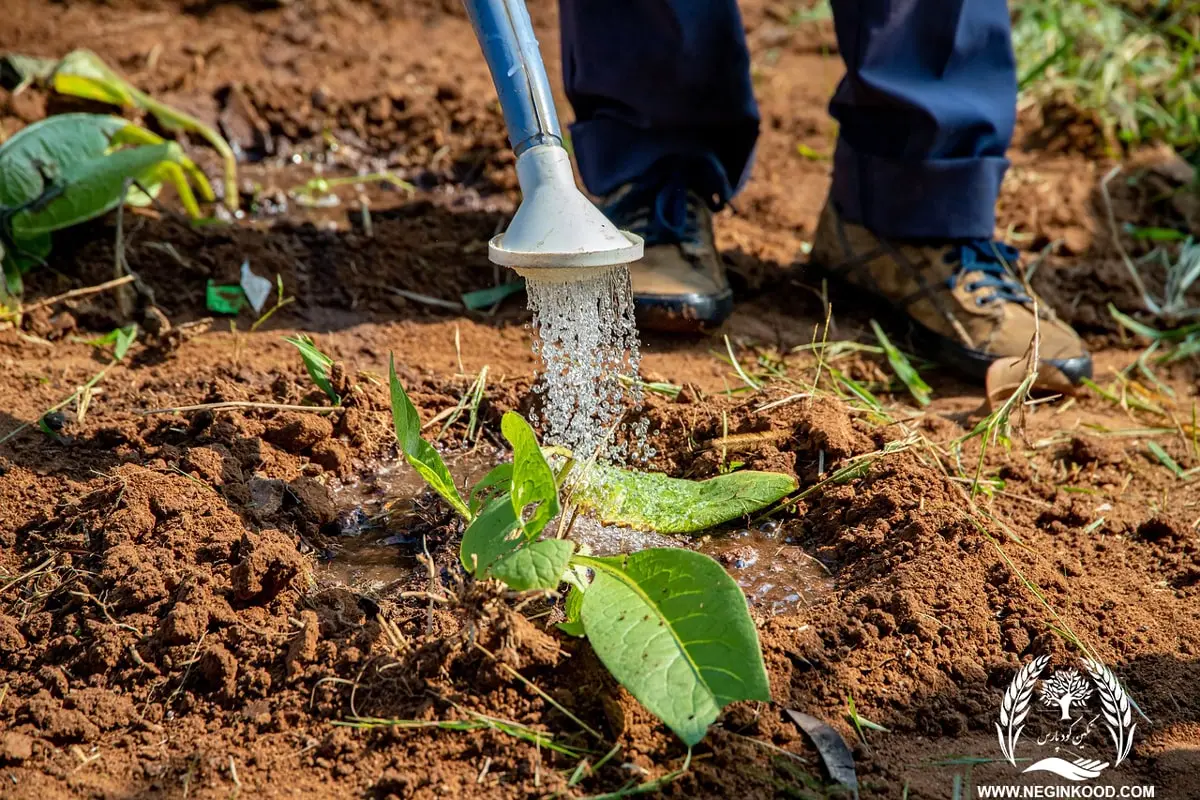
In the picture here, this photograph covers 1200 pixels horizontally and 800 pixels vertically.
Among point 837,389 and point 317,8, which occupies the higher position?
point 317,8

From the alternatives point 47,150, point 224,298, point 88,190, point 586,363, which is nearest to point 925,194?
point 586,363

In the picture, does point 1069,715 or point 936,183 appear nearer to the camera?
point 1069,715

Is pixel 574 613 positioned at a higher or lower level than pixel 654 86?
lower

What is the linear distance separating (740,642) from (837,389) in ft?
3.69

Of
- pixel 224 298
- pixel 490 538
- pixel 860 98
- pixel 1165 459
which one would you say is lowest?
pixel 1165 459

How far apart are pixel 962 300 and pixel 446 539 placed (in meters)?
1.48

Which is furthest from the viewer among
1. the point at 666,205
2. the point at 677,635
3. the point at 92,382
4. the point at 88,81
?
the point at 88,81

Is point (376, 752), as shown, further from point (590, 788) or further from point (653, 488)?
point (653, 488)

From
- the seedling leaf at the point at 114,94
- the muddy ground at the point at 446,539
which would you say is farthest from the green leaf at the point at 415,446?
the seedling leaf at the point at 114,94

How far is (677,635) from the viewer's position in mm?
1424

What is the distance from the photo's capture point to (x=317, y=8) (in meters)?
4.19

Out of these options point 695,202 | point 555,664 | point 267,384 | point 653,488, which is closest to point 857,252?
point 695,202

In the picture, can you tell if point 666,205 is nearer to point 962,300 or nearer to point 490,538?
point 962,300

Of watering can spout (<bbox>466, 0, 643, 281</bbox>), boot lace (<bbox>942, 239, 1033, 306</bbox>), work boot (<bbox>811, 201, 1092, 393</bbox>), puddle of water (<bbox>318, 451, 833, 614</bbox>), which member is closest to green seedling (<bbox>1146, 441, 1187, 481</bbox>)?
work boot (<bbox>811, 201, 1092, 393</bbox>)
